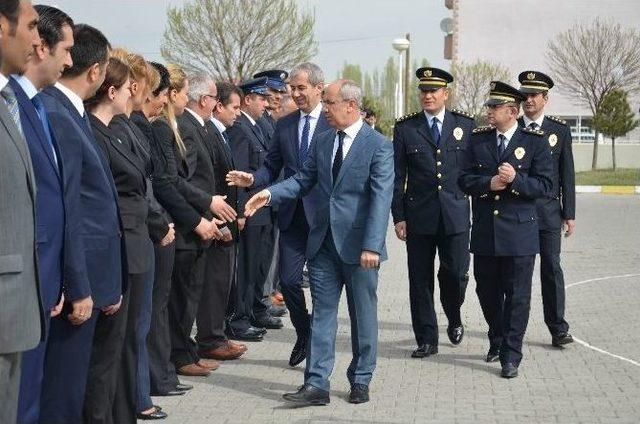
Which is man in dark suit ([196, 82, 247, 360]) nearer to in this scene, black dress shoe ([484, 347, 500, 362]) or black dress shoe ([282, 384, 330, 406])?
black dress shoe ([282, 384, 330, 406])

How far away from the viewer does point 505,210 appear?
9.14 m

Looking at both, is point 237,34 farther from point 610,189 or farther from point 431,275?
point 431,275

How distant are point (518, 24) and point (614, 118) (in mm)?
32171

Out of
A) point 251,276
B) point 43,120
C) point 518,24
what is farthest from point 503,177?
point 518,24

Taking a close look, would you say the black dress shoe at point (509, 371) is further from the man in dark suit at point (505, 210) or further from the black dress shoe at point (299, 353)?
the black dress shoe at point (299, 353)

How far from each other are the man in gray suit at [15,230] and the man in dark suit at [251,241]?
235 inches

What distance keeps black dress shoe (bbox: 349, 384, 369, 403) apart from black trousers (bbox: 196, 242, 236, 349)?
1.83 meters

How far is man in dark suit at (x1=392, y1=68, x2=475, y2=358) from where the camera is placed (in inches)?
Result: 386

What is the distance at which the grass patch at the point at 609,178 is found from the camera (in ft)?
131

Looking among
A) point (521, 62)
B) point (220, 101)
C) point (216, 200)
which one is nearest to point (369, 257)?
point (216, 200)

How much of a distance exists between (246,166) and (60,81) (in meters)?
5.15

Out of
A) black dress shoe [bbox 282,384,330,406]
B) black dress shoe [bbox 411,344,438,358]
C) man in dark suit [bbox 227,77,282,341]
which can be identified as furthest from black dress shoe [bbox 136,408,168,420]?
man in dark suit [bbox 227,77,282,341]

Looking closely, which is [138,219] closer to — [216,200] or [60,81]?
[60,81]

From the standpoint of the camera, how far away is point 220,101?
980 cm
